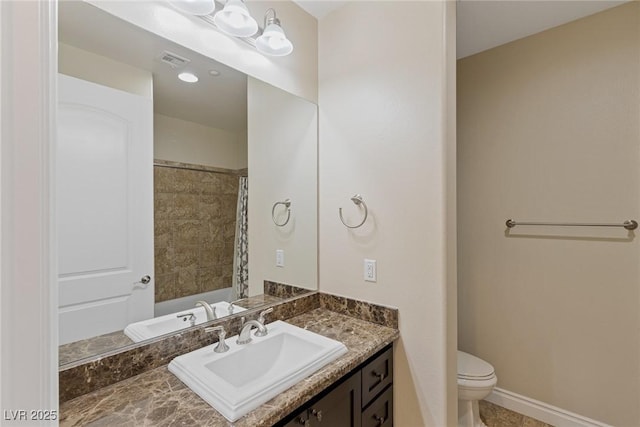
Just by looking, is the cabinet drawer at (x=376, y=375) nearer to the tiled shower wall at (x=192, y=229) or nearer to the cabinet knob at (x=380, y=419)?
the cabinet knob at (x=380, y=419)

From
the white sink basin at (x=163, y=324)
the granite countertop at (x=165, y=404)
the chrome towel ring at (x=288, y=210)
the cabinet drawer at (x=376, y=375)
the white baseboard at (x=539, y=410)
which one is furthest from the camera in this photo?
the white baseboard at (x=539, y=410)

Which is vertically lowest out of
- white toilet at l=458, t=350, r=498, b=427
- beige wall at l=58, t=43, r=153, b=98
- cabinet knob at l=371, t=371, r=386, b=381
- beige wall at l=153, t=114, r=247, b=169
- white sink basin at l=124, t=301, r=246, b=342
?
white toilet at l=458, t=350, r=498, b=427

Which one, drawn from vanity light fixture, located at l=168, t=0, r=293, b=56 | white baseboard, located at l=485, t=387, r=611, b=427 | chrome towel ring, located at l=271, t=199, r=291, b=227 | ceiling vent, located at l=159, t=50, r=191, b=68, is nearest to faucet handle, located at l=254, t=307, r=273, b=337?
chrome towel ring, located at l=271, t=199, r=291, b=227

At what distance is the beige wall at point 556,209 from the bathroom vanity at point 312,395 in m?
1.21

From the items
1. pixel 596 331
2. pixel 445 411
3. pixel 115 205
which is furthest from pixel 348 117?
pixel 596 331

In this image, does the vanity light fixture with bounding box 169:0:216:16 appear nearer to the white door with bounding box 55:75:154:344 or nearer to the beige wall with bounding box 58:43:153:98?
the beige wall with bounding box 58:43:153:98

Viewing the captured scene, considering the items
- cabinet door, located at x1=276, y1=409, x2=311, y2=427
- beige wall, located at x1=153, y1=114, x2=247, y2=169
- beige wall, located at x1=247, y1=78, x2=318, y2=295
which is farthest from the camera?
beige wall, located at x1=247, y1=78, x2=318, y2=295

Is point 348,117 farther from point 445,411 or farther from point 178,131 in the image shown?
point 445,411

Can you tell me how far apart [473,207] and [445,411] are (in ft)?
4.94

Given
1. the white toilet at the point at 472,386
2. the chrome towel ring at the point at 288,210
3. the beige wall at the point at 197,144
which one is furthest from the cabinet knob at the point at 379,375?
the beige wall at the point at 197,144

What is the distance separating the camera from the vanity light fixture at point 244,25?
4.08ft

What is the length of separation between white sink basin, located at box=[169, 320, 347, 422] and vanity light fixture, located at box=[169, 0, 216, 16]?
4.52 ft

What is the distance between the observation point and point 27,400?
0.48 meters

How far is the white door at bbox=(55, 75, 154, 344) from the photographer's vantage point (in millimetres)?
970
